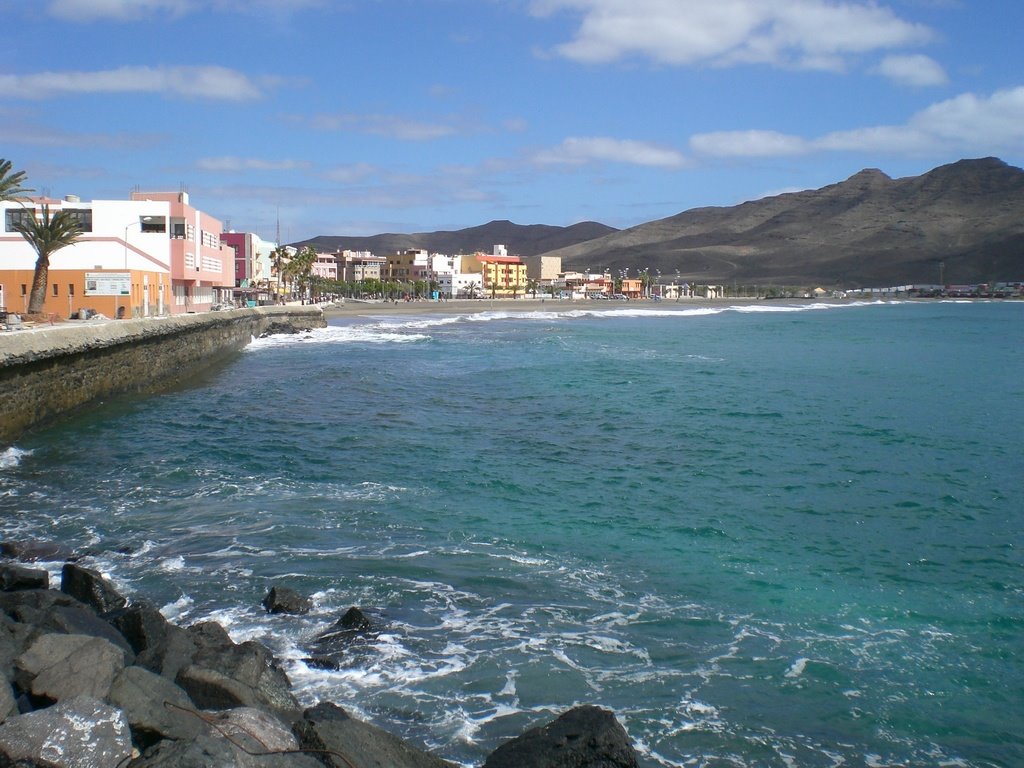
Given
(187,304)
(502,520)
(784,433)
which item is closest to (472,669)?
(502,520)

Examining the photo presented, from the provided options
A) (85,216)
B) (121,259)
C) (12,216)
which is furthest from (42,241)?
(85,216)

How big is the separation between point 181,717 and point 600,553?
6484 mm

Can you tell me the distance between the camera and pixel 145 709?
570 cm

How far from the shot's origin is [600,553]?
11.4m

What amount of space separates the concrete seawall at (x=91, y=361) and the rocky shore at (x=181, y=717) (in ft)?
41.0

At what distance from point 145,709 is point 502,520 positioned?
7.48 meters

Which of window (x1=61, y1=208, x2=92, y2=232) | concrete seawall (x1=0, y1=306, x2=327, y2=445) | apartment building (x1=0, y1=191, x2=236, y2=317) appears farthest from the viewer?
window (x1=61, y1=208, x2=92, y2=232)

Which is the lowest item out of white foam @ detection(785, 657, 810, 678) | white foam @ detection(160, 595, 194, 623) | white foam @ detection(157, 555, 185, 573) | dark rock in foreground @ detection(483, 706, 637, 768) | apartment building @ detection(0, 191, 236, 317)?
white foam @ detection(785, 657, 810, 678)

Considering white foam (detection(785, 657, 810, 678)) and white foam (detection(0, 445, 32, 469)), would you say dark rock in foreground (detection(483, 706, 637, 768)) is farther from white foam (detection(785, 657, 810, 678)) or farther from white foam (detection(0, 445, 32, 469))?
white foam (detection(0, 445, 32, 469))

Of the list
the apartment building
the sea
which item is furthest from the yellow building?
the sea

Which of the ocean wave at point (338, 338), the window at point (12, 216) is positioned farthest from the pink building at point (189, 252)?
the window at point (12, 216)

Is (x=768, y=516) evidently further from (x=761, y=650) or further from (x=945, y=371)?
(x=945, y=371)

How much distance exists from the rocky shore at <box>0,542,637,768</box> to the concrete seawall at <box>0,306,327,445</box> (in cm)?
1250

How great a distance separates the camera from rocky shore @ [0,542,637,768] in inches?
198
